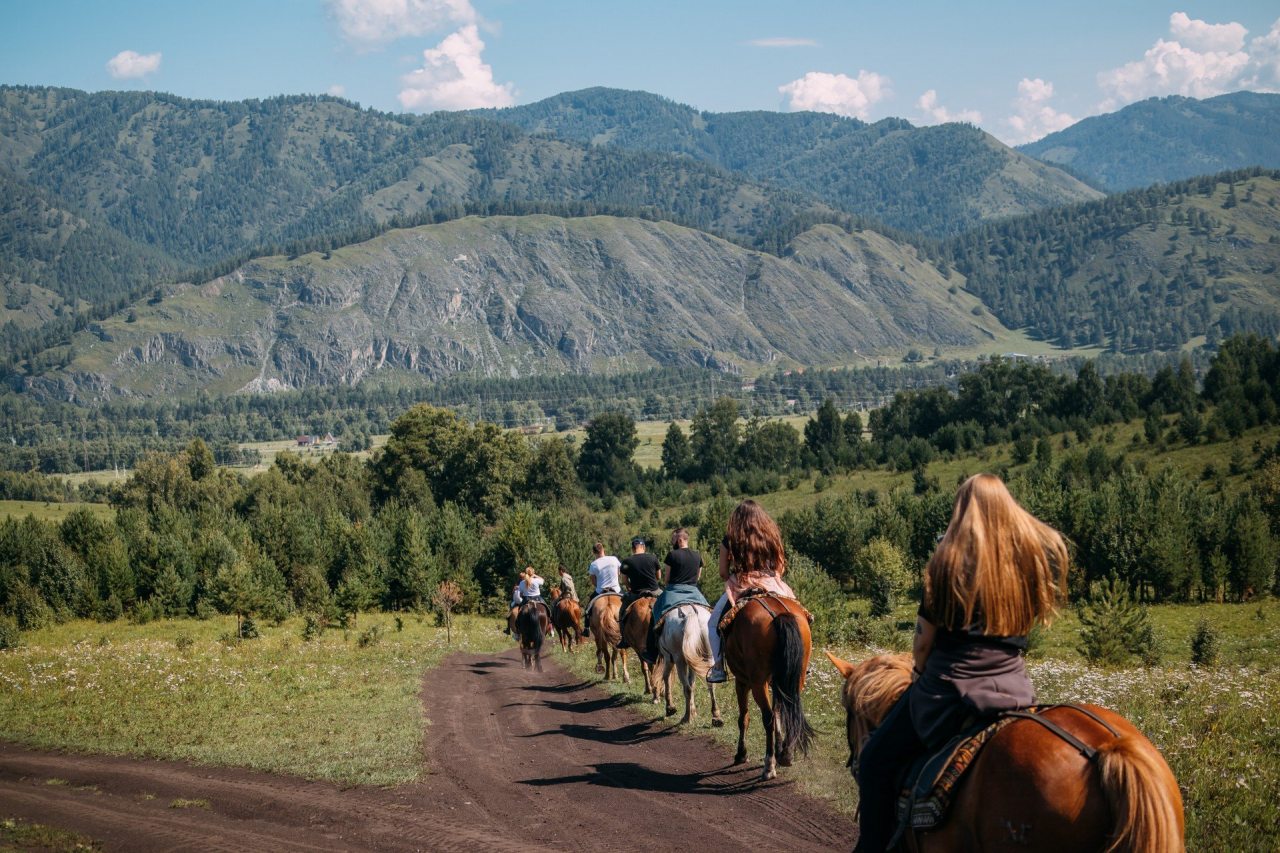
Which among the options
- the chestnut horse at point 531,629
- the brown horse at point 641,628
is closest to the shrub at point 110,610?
the chestnut horse at point 531,629

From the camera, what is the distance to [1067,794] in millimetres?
6199

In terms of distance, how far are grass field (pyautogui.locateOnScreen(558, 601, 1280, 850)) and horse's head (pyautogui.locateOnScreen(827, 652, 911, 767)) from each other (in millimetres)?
4148

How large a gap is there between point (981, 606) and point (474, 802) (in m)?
9.97

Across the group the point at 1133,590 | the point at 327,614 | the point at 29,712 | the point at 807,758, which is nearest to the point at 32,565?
the point at 327,614

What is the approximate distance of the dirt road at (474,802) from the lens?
1252cm

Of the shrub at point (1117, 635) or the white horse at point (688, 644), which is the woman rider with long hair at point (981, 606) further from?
the shrub at point (1117, 635)

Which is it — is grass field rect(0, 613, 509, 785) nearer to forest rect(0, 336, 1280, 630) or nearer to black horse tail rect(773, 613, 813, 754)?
black horse tail rect(773, 613, 813, 754)

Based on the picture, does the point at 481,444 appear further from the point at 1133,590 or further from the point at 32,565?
the point at 1133,590

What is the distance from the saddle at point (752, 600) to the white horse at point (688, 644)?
2628mm

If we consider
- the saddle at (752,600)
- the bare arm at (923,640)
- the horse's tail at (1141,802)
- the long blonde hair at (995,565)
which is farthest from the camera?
the saddle at (752,600)

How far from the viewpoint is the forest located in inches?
2405

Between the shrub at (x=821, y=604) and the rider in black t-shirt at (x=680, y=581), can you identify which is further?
the shrub at (x=821, y=604)

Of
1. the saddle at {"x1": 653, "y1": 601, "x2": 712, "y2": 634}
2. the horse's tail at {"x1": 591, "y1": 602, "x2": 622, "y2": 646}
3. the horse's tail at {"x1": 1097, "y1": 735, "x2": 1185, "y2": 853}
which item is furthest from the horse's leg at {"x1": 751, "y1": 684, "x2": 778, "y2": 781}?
the horse's tail at {"x1": 591, "y1": 602, "x2": 622, "y2": 646}

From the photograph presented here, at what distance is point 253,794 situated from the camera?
15.0 m
